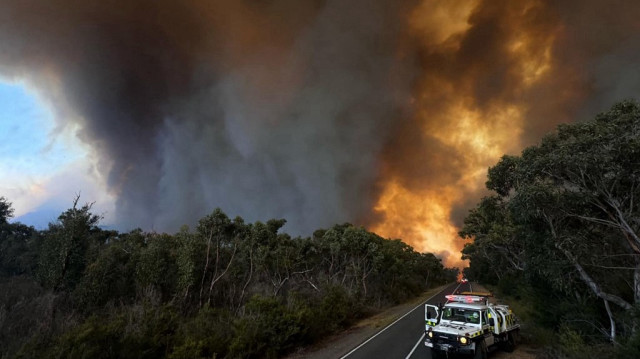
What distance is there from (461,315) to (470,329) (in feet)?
4.06

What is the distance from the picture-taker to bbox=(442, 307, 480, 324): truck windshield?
12.7 metres

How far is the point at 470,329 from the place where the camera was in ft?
39.2

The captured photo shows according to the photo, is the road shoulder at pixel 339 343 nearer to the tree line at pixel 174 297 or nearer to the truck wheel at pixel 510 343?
the tree line at pixel 174 297

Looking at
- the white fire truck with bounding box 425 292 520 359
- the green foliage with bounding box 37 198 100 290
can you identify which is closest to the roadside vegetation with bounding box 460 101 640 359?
the white fire truck with bounding box 425 292 520 359

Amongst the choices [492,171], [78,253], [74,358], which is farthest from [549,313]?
[78,253]

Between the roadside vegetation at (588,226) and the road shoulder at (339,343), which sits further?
the road shoulder at (339,343)

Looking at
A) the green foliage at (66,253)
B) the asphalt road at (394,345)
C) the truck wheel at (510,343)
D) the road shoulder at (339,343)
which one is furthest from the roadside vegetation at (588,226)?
the green foliage at (66,253)

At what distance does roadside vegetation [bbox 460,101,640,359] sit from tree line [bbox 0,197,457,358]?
12.4m

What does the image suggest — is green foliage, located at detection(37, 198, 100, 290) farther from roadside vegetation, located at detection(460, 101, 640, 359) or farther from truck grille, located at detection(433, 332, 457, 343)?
roadside vegetation, located at detection(460, 101, 640, 359)

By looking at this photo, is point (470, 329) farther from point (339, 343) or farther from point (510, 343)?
point (339, 343)

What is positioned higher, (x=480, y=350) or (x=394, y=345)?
(x=480, y=350)

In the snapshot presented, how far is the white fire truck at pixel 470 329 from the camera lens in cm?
1141

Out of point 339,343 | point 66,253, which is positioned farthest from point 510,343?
point 66,253

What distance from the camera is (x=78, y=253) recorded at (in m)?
17.3
